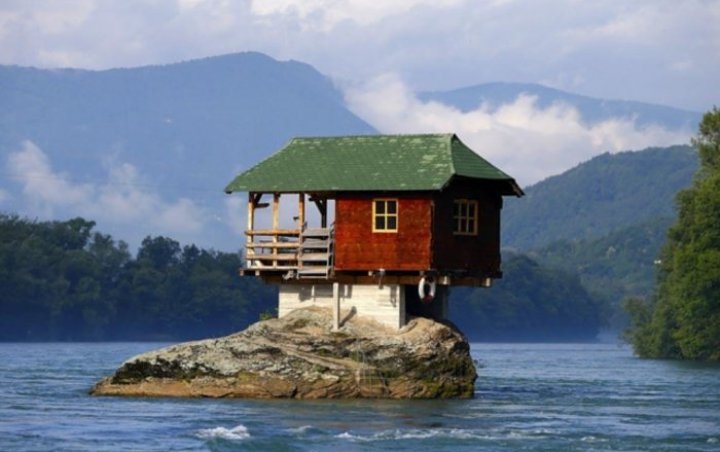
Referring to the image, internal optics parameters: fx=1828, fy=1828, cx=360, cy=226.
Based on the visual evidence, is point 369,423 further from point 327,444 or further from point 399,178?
point 399,178

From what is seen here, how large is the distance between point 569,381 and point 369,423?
26.8 meters

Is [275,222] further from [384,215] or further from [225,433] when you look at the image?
[225,433]

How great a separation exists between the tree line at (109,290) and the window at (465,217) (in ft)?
311

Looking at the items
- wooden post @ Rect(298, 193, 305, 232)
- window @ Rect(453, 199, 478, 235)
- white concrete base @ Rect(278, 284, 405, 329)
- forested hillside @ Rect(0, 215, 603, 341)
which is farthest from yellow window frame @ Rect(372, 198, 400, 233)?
forested hillside @ Rect(0, 215, 603, 341)

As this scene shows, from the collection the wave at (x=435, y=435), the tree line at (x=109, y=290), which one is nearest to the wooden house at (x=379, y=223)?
the wave at (x=435, y=435)

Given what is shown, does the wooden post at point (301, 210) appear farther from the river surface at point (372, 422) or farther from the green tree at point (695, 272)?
the green tree at point (695, 272)

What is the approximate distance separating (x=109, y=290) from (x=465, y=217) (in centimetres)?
10883

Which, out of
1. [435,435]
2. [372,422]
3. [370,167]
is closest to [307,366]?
[370,167]

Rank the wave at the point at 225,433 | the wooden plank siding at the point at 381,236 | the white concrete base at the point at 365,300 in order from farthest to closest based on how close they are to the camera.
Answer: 1. the white concrete base at the point at 365,300
2. the wooden plank siding at the point at 381,236
3. the wave at the point at 225,433

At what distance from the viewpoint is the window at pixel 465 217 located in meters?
51.7

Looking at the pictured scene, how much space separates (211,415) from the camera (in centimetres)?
4416

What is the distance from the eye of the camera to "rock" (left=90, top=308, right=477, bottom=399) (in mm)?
48875

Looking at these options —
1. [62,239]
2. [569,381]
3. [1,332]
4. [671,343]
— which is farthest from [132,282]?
[569,381]

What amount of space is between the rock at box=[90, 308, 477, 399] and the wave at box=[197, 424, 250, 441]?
8.02 m
